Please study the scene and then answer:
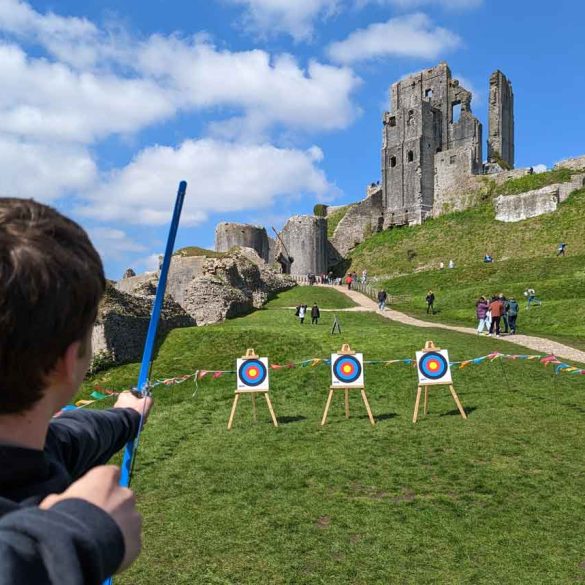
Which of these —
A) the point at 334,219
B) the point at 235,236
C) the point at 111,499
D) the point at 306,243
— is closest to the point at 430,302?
the point at 235,236

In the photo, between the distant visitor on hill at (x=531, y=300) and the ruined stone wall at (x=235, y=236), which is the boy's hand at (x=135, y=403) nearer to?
the distant visitor on hill at (x=531, y=300)

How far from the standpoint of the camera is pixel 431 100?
2638 inches

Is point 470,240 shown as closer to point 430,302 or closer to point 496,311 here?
point 430,302

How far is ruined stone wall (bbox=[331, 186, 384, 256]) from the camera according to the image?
60906mm

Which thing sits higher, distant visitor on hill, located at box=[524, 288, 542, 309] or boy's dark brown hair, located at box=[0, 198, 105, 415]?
distant visitor on hill, located at box=[524, 288, 542, 309]

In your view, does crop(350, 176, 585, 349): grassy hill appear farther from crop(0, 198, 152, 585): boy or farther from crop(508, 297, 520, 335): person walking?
crop(0, 198, 152, 585): boy

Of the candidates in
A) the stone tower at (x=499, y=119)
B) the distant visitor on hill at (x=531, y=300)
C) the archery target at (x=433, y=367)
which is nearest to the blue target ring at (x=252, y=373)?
the archery target at (x=433, y=367)

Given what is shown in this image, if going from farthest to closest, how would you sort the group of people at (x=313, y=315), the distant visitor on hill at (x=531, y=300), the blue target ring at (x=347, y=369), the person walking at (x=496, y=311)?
1. the distant visitor on hill at (x=531, y=300)
2. the group of people at (x=313, y=315)
3. the person walking at (x=496, y=311)
4. the blue target ring at (x=347, y=369)

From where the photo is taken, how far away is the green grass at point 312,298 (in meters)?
35.6

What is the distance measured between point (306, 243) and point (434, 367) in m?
43.6

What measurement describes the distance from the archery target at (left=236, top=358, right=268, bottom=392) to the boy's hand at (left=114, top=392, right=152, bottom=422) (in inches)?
348

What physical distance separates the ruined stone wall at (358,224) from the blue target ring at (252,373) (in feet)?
165

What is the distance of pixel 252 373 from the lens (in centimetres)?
1146

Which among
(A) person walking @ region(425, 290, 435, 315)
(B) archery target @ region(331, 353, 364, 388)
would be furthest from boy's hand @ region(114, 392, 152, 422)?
(A) person walking @ region(425, 290, 435, 315)
